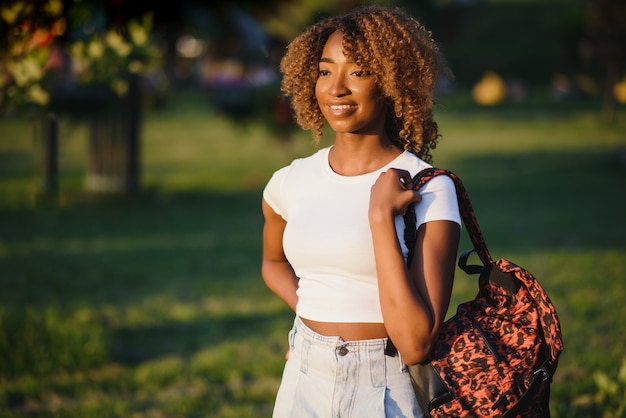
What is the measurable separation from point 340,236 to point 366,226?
83mm

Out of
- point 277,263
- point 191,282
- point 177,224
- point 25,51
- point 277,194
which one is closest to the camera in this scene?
point 277,194

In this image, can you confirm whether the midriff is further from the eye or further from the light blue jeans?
the eye

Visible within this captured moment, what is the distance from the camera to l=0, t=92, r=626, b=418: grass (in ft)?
17.7

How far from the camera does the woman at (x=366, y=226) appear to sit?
2.28m

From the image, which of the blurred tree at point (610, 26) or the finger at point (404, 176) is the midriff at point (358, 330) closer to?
the finger at point (404, 176)

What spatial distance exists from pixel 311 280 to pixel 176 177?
1463cm

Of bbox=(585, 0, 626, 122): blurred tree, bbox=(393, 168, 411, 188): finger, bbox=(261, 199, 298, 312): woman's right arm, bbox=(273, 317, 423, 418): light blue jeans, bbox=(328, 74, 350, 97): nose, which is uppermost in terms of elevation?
bbox=(585, 0, 626, 122): blurred tree

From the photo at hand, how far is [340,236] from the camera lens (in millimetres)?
2406

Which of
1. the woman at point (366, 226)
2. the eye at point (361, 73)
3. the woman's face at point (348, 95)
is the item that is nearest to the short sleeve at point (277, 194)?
the woman at point (366, 226)

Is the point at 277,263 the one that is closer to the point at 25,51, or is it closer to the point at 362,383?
the point at 362,383

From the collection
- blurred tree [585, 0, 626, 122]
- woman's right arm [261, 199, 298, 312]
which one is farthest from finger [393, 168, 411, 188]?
blurred tree [585, 0, 626, 122]

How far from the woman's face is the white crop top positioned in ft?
0.48

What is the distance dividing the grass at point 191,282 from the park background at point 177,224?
0.02 m

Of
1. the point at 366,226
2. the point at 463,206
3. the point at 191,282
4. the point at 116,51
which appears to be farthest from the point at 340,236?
the point at 191,282
